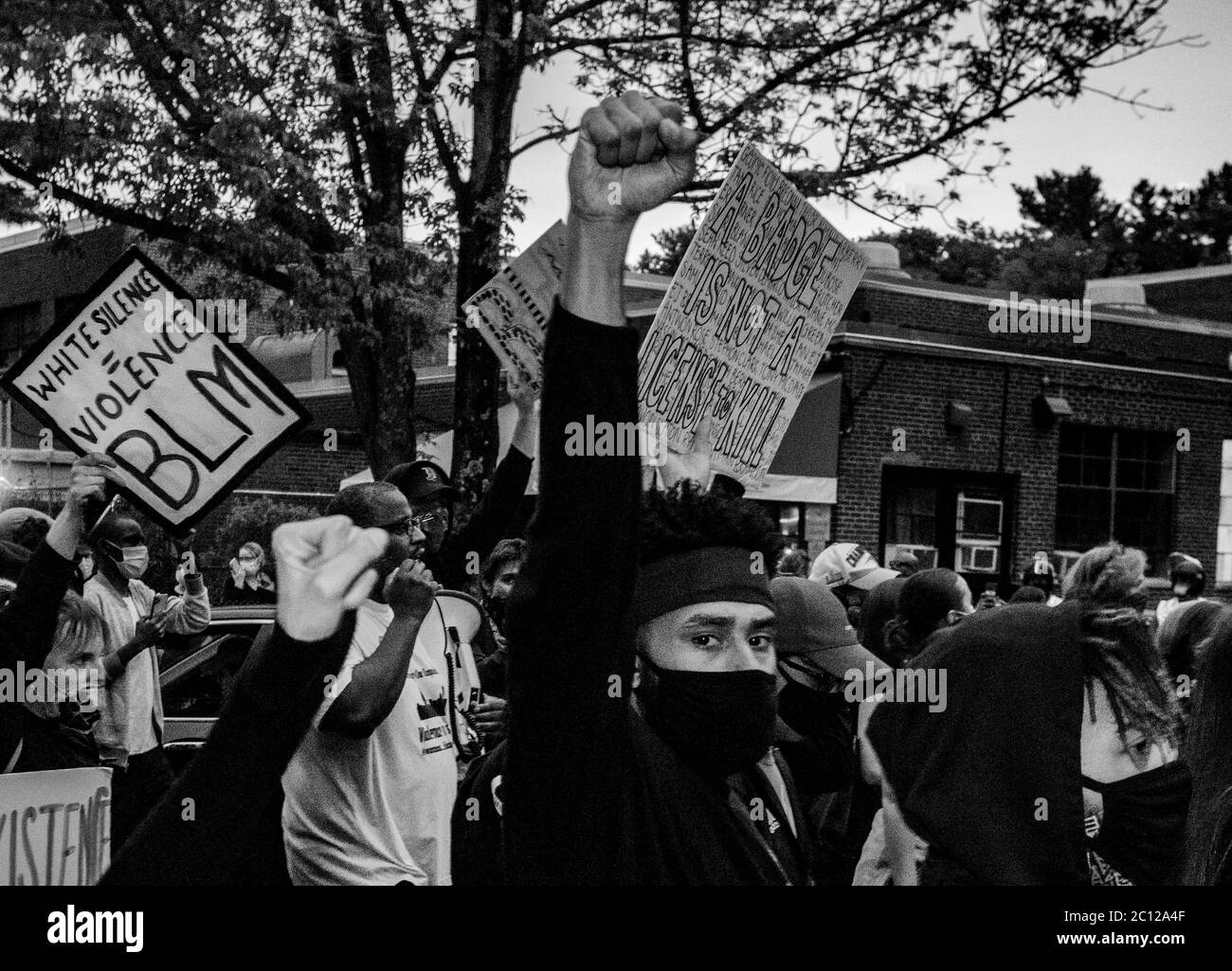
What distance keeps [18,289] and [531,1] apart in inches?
806

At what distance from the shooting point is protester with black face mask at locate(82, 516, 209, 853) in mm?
5379

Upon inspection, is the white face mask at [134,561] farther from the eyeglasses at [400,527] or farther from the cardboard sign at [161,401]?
the eyeglasses at [400,527]

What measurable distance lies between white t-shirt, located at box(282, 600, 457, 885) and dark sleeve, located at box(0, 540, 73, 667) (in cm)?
61

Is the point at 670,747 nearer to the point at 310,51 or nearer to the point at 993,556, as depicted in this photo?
the point at 310,51

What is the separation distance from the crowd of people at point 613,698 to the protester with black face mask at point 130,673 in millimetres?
13

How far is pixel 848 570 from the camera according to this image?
7582mm

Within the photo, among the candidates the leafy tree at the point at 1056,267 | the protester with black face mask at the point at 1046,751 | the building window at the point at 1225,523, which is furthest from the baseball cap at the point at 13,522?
the leafy tree at the point at 1056,267

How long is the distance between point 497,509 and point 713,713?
271cm

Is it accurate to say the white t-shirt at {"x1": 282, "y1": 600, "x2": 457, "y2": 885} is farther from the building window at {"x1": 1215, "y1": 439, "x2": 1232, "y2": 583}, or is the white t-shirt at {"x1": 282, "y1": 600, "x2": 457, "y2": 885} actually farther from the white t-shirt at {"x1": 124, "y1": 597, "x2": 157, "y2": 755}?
the building window at {"x1": 1215, "y1": 439, "x2": 1232, "y2": 583}

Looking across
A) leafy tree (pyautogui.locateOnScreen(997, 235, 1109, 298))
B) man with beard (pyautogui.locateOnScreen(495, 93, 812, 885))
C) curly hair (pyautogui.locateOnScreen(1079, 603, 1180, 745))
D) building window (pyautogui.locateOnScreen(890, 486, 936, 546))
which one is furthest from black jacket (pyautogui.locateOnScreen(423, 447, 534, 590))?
leafy tree (pyautogui.locateOnScreen(997, 235, 1109, 298))

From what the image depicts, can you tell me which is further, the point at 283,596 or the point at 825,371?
the point at 825,371

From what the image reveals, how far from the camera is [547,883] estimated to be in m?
1.77

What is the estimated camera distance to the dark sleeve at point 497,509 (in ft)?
15.5
